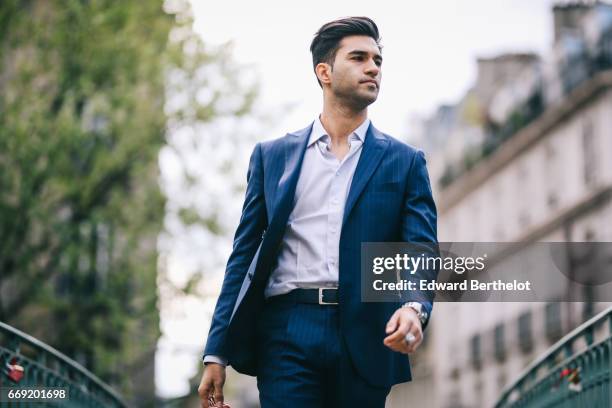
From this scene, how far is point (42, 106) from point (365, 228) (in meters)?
15.5

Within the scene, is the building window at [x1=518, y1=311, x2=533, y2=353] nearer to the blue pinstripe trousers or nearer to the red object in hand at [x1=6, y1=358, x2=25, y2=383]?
the red object in hand at [x1=6, y1=358, x2=25, y2=383]

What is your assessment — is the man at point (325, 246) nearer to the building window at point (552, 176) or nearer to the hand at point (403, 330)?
the hand at point (403, 330)

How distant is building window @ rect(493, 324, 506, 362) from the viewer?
46156mm

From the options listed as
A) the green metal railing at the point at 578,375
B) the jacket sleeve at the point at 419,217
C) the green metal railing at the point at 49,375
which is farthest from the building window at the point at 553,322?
the jacket sleeve at the point at 419,217

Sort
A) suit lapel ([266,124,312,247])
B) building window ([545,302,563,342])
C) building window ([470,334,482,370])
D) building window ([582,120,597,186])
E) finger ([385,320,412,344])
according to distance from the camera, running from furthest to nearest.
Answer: building window ([470,334,482,370]) < building window ([545,302,563,342]) < building window ([582,120,597,186]) < suit lapel ([266,124,312,247]) < finger ([385,320,412,344])

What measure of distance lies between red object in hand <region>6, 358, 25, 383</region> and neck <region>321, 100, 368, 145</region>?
2.99 meters

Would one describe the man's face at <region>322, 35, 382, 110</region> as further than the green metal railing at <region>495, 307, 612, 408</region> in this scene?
No

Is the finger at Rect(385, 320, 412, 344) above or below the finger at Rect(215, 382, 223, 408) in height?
above

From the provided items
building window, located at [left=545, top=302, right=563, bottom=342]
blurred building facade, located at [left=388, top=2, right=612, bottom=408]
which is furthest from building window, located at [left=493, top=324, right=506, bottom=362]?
building window, located at [left=545, top=302, right=563, bottom=342]

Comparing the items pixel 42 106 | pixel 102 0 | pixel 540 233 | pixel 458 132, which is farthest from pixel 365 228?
pixel 458 132

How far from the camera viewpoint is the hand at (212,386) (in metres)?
4.37

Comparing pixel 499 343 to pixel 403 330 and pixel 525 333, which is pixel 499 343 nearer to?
pixel 525 333

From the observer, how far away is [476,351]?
50.4m

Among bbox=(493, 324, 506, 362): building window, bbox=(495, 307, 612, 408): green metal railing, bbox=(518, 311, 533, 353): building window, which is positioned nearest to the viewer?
bbox=(495, 307, 612, 408): green metal railing
